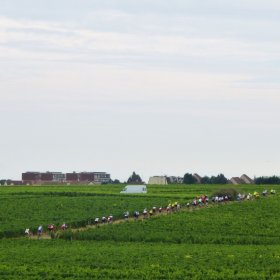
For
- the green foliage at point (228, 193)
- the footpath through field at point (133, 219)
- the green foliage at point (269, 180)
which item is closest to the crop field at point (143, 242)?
the footpath through field at point (133, 219)

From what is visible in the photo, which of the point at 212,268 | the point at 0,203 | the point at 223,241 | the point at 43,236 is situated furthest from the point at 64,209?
the point at 212,268

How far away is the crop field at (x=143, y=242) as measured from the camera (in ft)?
115

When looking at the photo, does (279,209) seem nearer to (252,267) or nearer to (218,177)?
(252,267)

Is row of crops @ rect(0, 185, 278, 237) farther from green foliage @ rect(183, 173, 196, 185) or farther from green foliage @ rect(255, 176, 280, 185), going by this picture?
green foliage @ rect(183, 173, 196, 185)

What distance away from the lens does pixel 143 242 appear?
52344 mm

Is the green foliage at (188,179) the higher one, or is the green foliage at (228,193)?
the green foliage at (188,179)

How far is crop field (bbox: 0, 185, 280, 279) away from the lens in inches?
1383

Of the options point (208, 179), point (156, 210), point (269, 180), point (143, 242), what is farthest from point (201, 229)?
point (208, 179)

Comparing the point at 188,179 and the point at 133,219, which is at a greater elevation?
the point at 188,179

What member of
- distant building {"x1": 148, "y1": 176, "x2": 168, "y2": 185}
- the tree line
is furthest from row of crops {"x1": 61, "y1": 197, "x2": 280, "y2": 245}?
the tree line

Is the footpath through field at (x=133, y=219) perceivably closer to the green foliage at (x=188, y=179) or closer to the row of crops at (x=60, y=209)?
the row of crops at (x=60, y=209)

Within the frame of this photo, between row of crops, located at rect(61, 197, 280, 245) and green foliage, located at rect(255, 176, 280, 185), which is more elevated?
green foliage, located at rect(255, 176, 280, 185)

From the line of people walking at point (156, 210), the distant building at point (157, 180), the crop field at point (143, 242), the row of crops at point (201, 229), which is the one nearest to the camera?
the crop field at point (143, 242)

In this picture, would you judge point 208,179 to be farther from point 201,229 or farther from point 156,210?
point 201,229
